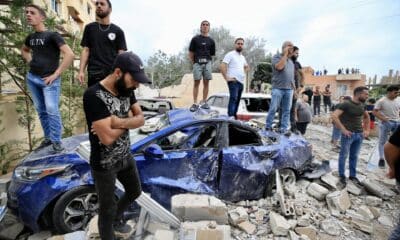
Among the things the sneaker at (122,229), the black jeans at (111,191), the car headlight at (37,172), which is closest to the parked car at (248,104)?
the car headlight at (37,172)

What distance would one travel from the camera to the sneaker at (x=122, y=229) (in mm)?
2705

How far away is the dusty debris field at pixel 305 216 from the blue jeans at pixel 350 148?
27cm

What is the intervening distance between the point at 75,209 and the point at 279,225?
2479 millimetres

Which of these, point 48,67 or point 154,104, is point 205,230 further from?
point 154,104

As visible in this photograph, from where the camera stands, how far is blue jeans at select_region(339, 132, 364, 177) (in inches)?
192

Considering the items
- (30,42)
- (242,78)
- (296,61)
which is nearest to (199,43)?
(242,78)

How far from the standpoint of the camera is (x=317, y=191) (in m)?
4.46

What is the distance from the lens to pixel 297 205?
3994 mm

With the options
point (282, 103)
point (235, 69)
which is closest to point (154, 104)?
point (235, 69)

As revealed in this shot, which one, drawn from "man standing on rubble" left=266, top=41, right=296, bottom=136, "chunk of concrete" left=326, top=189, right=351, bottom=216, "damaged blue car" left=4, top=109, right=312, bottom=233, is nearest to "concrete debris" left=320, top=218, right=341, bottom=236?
"chunk of concrete" left=326, top=189, right=351, bottom=216

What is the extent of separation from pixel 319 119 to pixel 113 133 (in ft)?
41.5

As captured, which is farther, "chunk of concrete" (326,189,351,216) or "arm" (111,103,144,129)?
"chunk of concrete" (326,189,351,216)

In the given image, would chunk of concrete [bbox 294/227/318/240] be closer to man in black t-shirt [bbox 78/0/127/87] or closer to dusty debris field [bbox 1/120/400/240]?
dusty debris field [bbox 1/120/400/240]

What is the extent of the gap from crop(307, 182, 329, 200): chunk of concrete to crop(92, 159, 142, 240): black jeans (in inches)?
124
